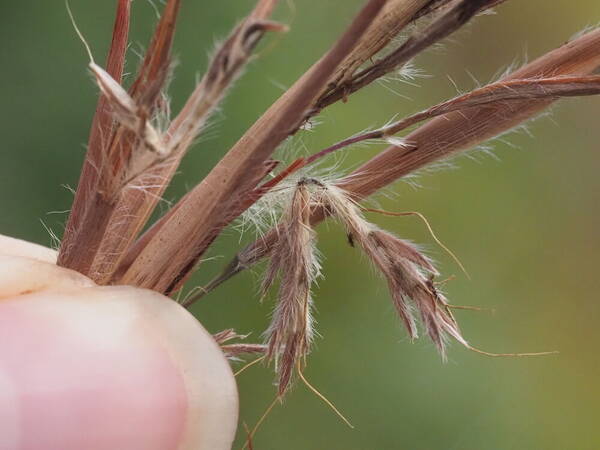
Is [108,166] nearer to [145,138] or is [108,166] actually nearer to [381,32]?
[145,138]

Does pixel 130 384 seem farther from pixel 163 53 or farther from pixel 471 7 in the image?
pixel 471 7

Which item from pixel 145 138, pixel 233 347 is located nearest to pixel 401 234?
pixel 233 347

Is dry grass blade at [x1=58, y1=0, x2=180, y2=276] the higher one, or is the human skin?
dry grass blade at [x1=58, y1=0, x2=180, y2=276]

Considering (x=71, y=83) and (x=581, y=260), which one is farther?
(x=581, y=260)

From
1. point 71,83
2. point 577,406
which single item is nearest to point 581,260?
point 577,406

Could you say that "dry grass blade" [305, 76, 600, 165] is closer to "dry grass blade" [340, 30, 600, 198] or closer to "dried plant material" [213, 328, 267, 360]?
"dry grass blade" [340, 30, 600, 198]

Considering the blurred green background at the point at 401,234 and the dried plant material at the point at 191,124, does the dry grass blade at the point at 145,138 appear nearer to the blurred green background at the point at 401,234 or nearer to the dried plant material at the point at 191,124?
the dried plant material at the point at 191,124

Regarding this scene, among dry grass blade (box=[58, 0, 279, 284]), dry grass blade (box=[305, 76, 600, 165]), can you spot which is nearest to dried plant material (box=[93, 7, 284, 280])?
dry grass blade (box=[58, 0, 279, 284])
